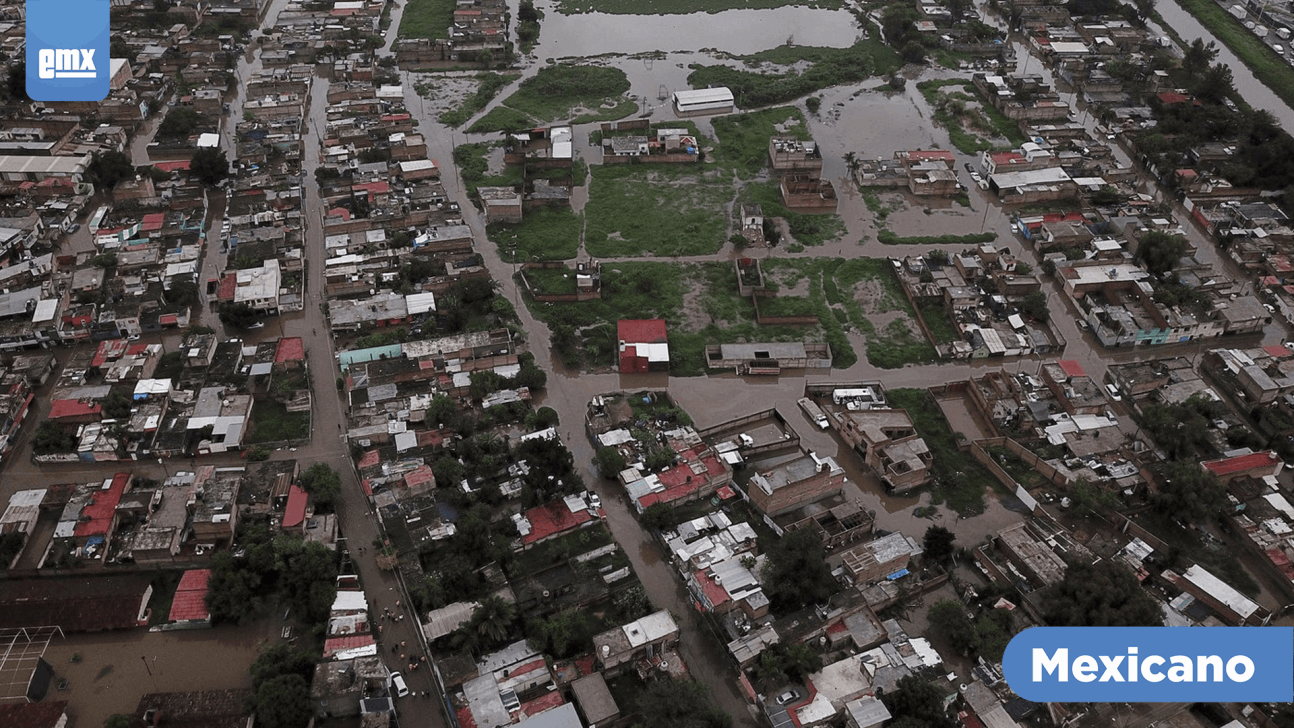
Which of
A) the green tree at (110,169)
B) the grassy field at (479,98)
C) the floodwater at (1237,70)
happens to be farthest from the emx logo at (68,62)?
the floodwater at (1237,70)

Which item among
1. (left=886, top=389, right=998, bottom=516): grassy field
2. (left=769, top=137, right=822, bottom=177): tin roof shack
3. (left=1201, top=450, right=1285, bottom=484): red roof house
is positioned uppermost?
(left=769, top=137, right=822, bottom=177): tin roof shack

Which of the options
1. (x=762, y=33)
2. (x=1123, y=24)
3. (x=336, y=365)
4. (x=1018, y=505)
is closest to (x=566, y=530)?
(x=336, y=365)

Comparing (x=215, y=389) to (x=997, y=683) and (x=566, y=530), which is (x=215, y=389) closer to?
(x=566, y=530)

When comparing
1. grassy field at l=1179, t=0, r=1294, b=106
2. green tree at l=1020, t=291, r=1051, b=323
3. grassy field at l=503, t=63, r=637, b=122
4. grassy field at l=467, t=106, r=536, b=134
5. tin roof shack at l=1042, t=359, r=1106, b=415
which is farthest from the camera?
grassy field at l=1179, t=0, r=1294, b=106

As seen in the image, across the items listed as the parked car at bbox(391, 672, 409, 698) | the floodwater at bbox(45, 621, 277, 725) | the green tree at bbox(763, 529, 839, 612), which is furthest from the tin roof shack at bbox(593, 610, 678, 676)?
the floodwater at bbox(45, 621, 277, 725)

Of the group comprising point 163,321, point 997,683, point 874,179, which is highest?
point 874,179

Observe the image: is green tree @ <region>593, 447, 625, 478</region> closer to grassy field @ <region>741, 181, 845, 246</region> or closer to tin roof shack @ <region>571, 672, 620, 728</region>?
tin roof shack @ <region>571, 672, 620, 728</region>
